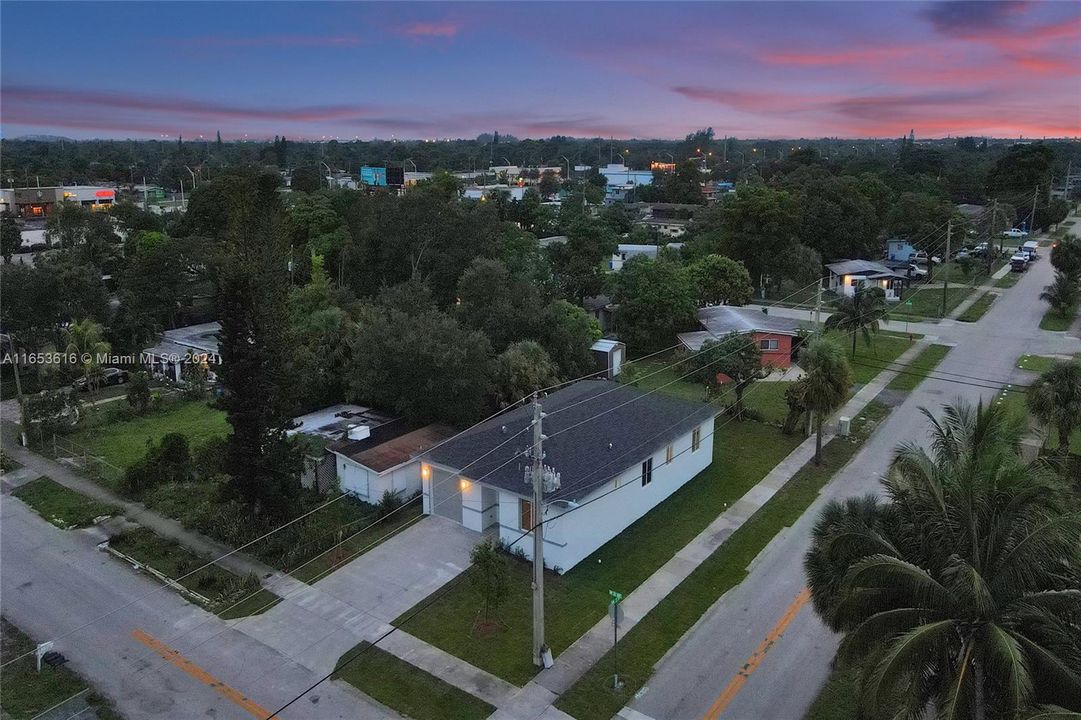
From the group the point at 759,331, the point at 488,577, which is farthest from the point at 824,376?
the point at 488,577

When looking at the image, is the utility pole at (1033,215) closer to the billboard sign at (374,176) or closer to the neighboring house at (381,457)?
the billboard sign at (374,176)

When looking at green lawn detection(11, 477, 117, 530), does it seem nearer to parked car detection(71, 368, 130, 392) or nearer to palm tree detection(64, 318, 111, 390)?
palm tree detection(64, 318, 111, 390)

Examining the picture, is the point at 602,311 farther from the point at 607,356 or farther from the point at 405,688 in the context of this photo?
the point at 405,688

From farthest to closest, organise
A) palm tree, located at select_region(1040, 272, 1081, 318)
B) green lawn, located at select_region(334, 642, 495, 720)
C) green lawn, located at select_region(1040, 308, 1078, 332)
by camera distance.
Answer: palm tree, located at select_region(1040, 272, 1081, 318)
green lawn, located at select_region(1040, 308, 1078, 332)
green lawn, located at select_region(334, 642, 495, 720)

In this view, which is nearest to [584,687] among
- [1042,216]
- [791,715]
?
[791,715]

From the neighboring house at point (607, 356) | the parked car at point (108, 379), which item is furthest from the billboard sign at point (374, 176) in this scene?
the neighboring house at point (607, 356)

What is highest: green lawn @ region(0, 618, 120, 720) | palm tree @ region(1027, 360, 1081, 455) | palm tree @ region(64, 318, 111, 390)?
palm tree @ region(1027, 360, 1081, 455)

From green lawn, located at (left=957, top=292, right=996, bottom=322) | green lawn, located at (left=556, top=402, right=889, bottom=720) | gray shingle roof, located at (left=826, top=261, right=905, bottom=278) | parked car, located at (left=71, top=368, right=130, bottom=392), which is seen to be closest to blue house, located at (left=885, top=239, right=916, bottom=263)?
gray shingle roof, located at (left=826, top=261, right=905, bottom=278)
